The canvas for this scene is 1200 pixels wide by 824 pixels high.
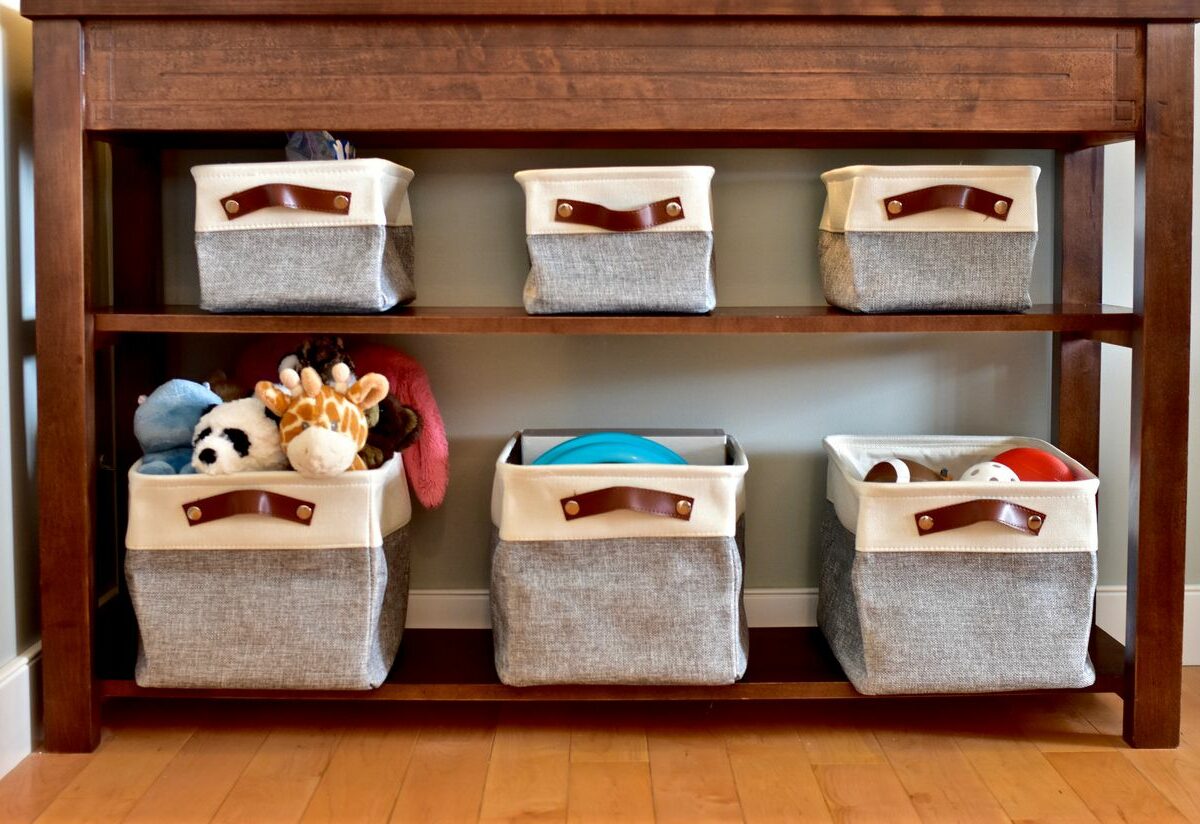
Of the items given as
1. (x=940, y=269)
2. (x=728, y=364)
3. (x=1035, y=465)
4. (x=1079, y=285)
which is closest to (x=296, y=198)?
(x=728, y=364)

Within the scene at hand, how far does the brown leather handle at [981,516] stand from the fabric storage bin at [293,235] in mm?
776

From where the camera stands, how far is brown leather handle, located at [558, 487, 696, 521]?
161cm

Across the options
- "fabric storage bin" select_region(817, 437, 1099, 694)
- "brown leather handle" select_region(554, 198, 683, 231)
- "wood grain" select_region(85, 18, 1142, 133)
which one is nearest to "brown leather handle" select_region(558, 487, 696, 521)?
"fabric storage bin" select_region(817, 437, 1099, 694)

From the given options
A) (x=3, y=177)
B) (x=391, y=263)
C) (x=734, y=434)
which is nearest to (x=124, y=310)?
(x=3, y=177)

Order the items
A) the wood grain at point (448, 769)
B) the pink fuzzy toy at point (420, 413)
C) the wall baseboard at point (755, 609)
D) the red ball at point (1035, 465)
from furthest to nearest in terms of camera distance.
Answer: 1. the wall baseboard at point (755, 609)
2. the pink fuzzy toy at point (420, 413)
3. the red ball at point (1035, 465)
4. the wood grain at point (448, 769)

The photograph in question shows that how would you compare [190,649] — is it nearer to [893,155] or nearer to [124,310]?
[124,310]

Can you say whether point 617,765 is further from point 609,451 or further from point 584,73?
point 584,73

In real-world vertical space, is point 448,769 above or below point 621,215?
below

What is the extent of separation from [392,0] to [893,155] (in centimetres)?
85

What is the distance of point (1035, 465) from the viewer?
69.9 inches

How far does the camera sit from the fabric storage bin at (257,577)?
162 cm

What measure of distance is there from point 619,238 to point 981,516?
59 cm

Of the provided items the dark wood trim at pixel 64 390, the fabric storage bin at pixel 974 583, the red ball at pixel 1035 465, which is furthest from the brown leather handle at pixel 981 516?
the dark wood trim at pixel 64 390

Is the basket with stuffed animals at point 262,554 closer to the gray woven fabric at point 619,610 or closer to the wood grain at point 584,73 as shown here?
the gray woven fabric at point 619,610
